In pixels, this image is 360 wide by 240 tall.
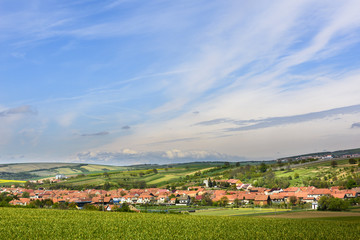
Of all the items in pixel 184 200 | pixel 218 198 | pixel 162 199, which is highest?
pixel 218 198

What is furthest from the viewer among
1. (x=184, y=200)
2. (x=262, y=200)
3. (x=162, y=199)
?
(x=162, y=199)

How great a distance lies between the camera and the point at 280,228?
139 feet

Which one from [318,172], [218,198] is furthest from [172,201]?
[318,172]

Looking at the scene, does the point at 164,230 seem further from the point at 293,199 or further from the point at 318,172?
the point at 318,172

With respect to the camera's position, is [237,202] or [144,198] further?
[144,198]

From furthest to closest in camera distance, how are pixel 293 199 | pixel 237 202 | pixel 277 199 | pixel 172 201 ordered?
pixel 172 201
pixel 277 199
pixel 237 202
pixel 293 199

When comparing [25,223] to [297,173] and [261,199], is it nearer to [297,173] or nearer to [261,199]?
[261,199]

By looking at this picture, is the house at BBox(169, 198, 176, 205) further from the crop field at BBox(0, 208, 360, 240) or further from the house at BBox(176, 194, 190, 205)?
the crop field at BBox(0, 208, 360, 240)

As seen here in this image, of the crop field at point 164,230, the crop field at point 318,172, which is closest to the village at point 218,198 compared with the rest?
the crop field at point 318,172

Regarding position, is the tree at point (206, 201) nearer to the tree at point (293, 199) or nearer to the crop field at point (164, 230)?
the tree at point (293, 199)

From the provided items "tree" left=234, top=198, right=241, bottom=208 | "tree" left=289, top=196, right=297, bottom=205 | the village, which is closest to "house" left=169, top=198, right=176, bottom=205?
the village

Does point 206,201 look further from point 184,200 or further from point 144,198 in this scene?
point 144,198

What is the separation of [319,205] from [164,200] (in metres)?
68.8

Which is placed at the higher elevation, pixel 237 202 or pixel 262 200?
pixel 262 200
